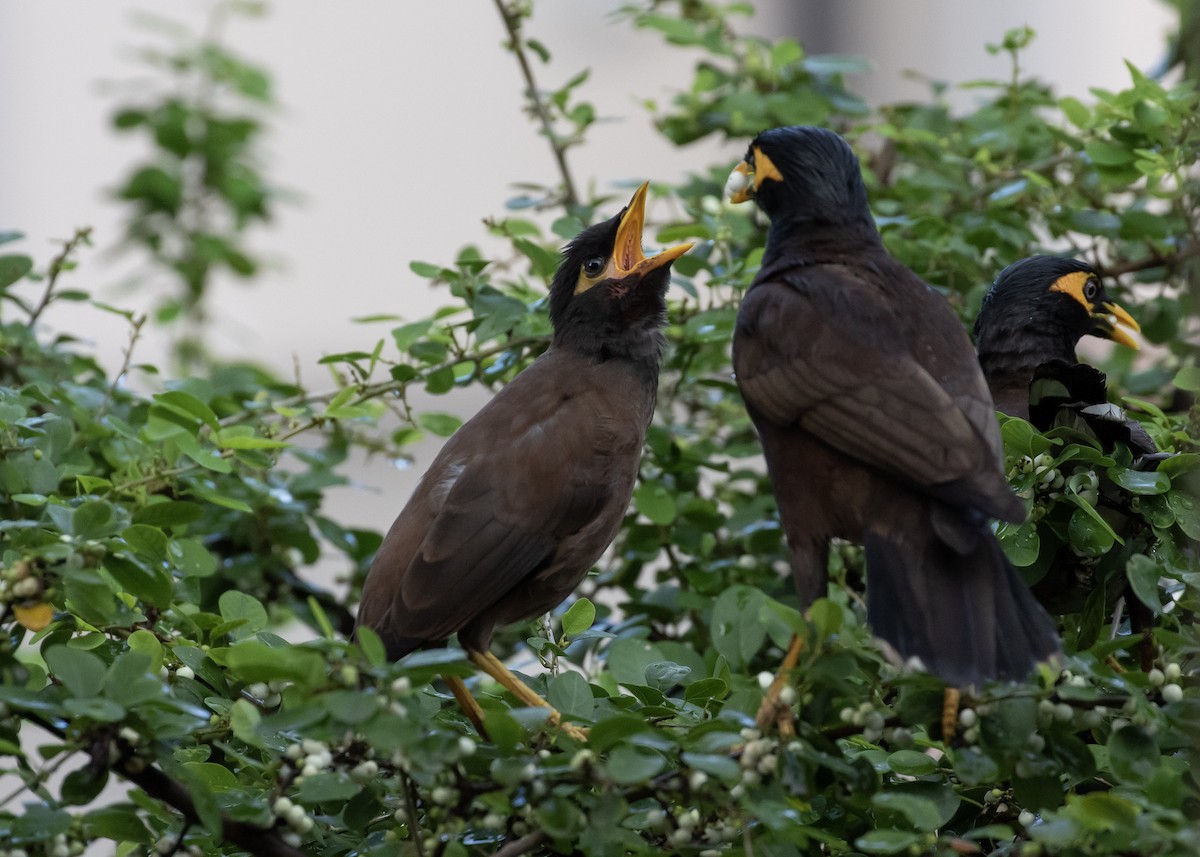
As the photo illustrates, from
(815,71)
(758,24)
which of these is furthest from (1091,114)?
(758,24)

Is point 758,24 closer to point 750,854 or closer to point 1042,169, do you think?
point 1042,169

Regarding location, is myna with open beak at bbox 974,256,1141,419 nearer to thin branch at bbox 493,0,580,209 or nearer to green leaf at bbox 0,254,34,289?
thin branch at bbox 493,0,580,209

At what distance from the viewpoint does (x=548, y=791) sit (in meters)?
1.63

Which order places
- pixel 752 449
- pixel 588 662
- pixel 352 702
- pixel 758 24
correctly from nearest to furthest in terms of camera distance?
1. pixel 352 702
2. pixel 588 662
3. pixel 752 449
4. pixel 758 24

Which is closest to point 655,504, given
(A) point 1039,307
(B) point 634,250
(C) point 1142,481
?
(B) point 634,250

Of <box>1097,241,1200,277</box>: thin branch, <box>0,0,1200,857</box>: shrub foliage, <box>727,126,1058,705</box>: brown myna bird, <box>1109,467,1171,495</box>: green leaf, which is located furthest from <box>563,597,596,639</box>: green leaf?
<box>1097,241,1200,277</box>: thin branch

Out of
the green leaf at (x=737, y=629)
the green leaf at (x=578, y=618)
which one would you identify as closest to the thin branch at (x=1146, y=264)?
the green leaf at (x=737, y=629)

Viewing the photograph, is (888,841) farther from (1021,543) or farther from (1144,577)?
(1021,543)

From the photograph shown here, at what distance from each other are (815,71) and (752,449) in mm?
1095

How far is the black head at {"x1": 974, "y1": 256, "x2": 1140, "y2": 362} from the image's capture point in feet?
9.14

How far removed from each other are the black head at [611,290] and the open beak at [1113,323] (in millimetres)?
936

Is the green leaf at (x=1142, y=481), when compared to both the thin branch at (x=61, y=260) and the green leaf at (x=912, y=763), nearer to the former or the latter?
the green leaf at (x=912, y=763)

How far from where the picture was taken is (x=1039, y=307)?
2803 millimetres

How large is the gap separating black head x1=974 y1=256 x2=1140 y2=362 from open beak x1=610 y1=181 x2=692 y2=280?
2.21 feet
